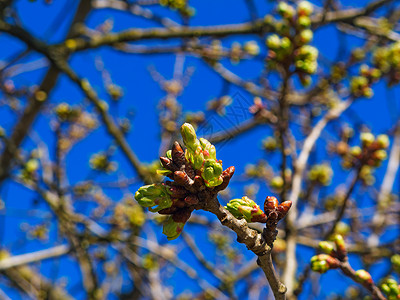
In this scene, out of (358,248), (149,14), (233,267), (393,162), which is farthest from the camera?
(233,267)

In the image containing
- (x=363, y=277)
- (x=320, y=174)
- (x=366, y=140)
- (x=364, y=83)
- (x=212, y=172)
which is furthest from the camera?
(x=320, y=174)

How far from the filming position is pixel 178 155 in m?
1.18

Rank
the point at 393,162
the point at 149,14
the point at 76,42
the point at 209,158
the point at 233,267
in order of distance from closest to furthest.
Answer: the point at 209,158 < the point at 393,162 < the point at 76,42 < the point at 149,14 < the point at 233,267

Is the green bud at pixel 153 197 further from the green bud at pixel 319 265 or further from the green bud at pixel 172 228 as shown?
the green bud at pixel 319 265

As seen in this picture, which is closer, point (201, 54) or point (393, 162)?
point (393, 162)

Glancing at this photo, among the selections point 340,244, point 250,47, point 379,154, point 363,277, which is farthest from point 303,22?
point 250,47

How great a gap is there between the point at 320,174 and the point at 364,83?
39.7 inches

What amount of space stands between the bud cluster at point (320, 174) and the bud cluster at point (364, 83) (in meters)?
0.86

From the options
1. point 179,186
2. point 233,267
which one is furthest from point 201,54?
point 233,267

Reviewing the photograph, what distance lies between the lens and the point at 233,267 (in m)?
7.27

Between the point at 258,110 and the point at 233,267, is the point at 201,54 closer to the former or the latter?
the point at 258,110

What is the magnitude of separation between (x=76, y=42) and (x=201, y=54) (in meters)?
1.51

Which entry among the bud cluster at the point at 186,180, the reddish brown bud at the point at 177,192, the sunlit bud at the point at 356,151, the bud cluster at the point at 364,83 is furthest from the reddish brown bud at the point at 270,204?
the bud cluster at the point at 364,83

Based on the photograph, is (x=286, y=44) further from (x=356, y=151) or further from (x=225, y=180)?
(x=225, y=180)
